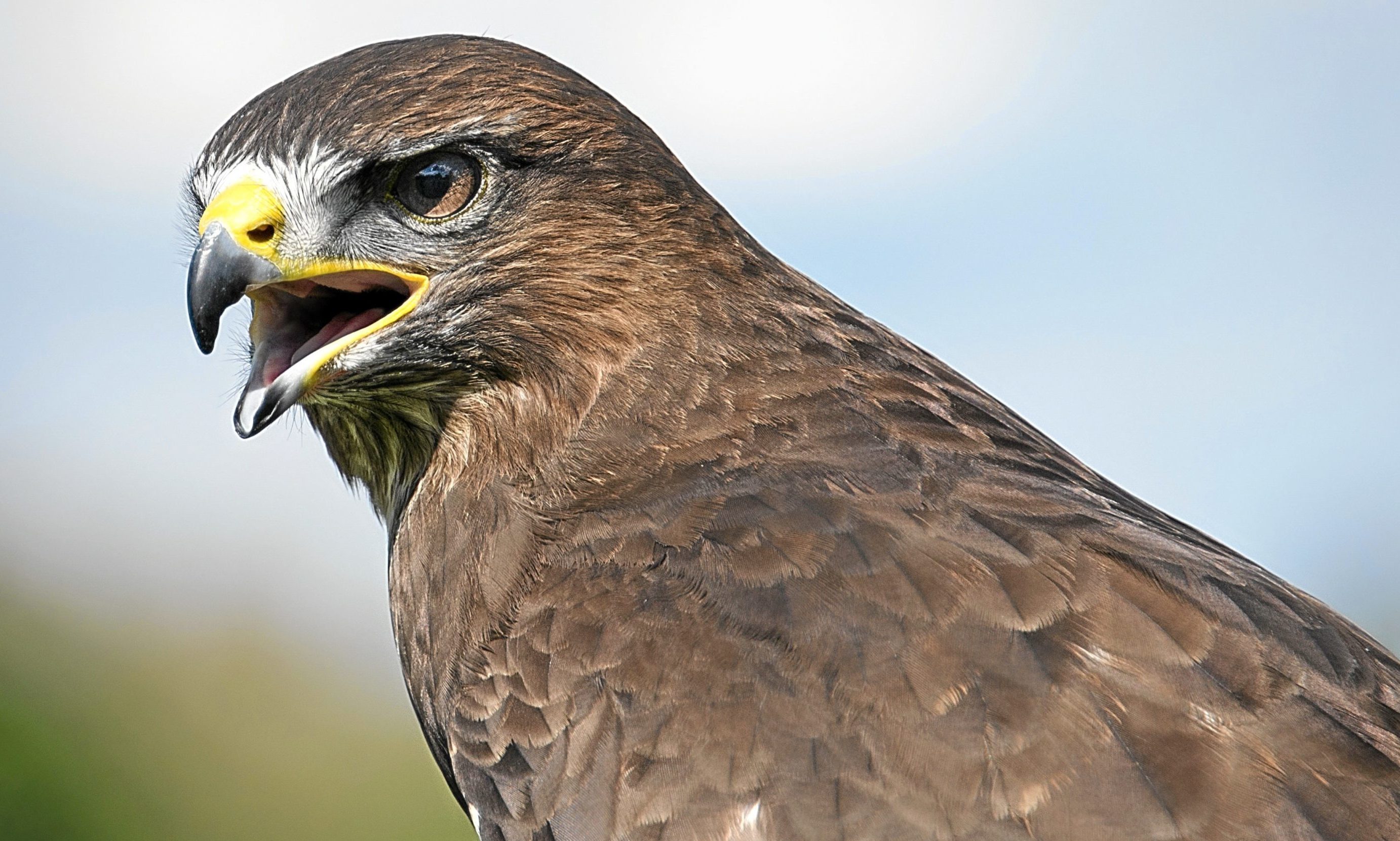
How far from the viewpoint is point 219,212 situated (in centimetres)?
377

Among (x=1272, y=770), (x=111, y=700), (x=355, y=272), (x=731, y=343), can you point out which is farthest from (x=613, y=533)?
(x=111, y=700)

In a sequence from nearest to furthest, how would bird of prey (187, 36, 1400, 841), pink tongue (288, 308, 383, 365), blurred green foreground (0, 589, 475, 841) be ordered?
bird of prey (187, 36, 1400, 841)
pink tongue (288, 308, 383, 365)
blurred green foreground (0, 589, 475, 841)

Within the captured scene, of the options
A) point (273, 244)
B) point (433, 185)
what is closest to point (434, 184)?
point (433, 185)

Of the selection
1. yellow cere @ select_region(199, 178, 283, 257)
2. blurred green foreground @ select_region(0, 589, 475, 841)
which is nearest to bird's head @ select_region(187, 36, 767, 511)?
yellow cere @ select_region(199, 178, 283, 257)

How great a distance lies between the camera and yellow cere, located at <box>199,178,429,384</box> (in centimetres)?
373

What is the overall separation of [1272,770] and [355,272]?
2361mm

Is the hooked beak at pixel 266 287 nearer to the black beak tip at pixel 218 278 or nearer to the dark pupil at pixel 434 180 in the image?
the black beak tip at pixel 218 278

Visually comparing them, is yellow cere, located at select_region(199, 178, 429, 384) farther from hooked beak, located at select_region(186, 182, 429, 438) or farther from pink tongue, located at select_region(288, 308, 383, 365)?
pink tongue, located at select_region(288, 308, 383, 365)

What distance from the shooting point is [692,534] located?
3.47 metres

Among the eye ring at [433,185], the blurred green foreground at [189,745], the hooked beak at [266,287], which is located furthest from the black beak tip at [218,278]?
the blurred green foreground at [189,745]

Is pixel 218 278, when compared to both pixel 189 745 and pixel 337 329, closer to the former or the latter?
pixel 337 329

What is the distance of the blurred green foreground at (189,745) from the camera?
41.0 ft

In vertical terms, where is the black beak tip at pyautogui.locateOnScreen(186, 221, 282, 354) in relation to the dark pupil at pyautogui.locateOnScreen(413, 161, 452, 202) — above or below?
below

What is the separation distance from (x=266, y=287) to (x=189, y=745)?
13.3 m
